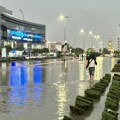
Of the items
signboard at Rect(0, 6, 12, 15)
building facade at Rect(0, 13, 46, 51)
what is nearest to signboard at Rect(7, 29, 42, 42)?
building facade at Rect(0, 13, 46, 51)

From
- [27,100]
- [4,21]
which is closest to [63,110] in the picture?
[27,100]

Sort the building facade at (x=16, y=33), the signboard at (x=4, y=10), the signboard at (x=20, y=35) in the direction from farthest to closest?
the signboard at (x=20, y=35), the signboard at (x=4, y=10), the building facade at (x=16, y=33)

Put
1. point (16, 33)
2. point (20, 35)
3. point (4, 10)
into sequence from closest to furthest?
point (4, 10) → point (16, 33) → point (20, 35)

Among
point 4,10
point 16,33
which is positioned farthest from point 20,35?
point 4,10

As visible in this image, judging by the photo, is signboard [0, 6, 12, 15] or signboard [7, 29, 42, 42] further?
signboard [7, 29, 42, 42]

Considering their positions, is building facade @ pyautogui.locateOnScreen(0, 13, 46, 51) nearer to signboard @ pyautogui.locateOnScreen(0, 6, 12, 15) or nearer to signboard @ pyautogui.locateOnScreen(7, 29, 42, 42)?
signboard @ pyautogui.locateOnScreen(7, 29, 42, 42)

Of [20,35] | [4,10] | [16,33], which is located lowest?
[20,35]

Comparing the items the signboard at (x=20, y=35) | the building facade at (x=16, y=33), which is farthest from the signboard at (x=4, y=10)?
the signboard at (x=20, y=35)

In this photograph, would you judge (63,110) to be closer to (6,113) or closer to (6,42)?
(6,113)

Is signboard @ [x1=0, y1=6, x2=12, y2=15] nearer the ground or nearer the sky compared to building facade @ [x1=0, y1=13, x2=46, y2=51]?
nearer the sky

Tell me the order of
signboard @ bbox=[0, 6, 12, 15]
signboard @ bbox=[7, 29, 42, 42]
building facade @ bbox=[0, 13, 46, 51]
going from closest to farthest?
building facade @ bbox=[0, 13, 46, 51] < signboard @ bbox=[0, 6, 12, 15] < signboard @ bbox=[7, 29, 42, 42]

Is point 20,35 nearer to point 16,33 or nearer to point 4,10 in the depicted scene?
point 16,33

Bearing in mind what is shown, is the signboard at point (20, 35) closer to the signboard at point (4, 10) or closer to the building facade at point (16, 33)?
the building facade at point (16, 33)

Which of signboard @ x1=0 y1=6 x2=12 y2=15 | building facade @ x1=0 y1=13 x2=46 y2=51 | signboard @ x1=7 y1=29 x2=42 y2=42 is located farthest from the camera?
signboard @ x1=7 y1=29 x2=42 y2=42
